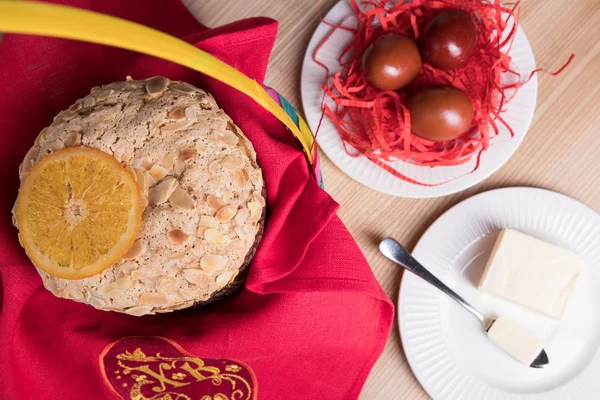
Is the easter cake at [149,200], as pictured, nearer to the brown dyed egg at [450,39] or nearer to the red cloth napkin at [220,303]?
the red cloth napkin at [220,303]

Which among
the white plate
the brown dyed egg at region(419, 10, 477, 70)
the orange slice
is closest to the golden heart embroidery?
the orange slice

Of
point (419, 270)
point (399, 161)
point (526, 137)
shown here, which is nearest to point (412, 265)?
point (419, 270)

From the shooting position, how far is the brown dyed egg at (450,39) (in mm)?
646

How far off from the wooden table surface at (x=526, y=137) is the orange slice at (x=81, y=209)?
37 centimetres

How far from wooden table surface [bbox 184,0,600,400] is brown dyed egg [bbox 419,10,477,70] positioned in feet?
0.49

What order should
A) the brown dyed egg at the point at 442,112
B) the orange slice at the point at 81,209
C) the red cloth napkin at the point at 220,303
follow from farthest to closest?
the brown dyed egg at the point at 442,112
the red cloth napkin at the point at 220,303
the orange slice at the point at 81,209

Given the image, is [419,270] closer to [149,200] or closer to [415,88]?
[415,88]

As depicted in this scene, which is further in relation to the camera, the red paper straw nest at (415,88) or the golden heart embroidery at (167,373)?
the red paper straw nest at (415,88)

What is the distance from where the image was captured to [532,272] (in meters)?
0.70

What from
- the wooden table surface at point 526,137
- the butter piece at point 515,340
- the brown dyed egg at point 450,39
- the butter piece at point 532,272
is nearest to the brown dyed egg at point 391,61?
the brown dyed egg at point 450,39

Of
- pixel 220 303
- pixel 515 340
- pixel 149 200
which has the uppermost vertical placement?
pixel 149 200

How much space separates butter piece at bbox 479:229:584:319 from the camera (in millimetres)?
697

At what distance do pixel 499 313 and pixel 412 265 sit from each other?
0.14m

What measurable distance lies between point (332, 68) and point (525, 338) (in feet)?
1.44
